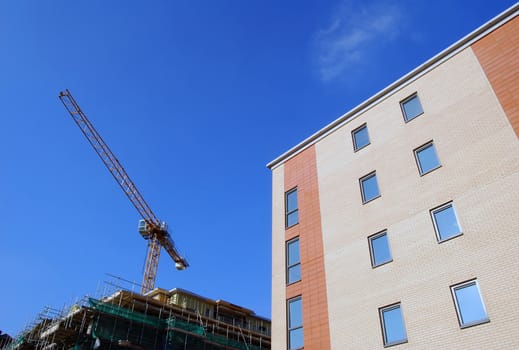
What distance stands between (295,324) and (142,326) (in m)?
17.1

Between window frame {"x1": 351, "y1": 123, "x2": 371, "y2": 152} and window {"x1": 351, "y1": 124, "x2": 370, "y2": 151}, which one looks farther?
window {"x1": 351, "y1": 124, "x2": 370, "y2": 151}

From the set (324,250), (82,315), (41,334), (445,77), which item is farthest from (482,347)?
(41,334)

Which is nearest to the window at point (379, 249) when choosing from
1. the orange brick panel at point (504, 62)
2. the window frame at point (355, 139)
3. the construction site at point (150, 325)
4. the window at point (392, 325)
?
the window at point (392, 325)

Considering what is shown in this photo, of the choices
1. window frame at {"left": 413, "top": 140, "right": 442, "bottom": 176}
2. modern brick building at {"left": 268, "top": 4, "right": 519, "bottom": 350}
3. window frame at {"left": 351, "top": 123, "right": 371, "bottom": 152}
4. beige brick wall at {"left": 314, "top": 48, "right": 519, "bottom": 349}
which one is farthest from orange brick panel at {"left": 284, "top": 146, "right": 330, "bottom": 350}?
window frame at {"left": 413, "top": 140, "right": 442, "bottom": 176}

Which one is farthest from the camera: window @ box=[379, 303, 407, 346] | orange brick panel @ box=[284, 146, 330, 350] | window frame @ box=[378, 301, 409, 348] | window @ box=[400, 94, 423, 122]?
window @ box=[400, 94, 423, 122]

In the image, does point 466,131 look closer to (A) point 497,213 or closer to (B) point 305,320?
(A) point 497,213

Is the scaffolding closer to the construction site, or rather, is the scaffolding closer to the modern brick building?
the construction site

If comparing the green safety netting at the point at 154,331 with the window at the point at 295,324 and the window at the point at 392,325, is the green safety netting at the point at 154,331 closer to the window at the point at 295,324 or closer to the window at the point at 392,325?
the window at the point at 295,324

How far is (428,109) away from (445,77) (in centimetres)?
149

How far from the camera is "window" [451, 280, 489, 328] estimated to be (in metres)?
12.4

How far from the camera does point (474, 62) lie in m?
16.6

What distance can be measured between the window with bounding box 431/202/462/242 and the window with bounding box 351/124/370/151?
5113 mm

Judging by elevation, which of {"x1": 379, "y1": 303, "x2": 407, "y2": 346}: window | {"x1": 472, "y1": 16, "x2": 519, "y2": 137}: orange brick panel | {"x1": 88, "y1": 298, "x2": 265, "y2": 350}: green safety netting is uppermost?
{"x1": 472, "y1": 16, "x2": 519, "y2": 137}: orange brick panel

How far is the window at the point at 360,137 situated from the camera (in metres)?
19.4
